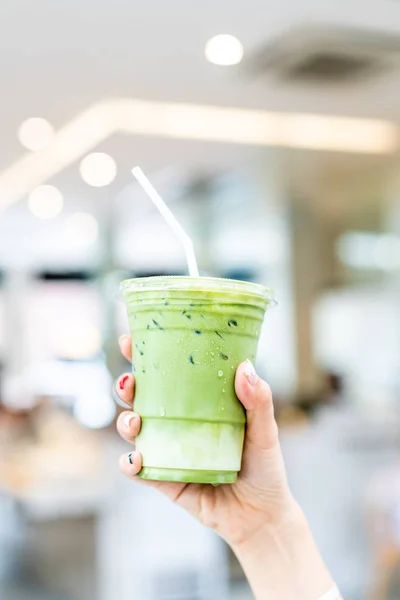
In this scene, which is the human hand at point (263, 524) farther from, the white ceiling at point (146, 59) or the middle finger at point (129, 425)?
the white ceiling at point (146, 59)

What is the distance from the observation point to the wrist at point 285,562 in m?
1.15

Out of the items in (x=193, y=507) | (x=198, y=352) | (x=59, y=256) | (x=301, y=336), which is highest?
(x=59, y=256)

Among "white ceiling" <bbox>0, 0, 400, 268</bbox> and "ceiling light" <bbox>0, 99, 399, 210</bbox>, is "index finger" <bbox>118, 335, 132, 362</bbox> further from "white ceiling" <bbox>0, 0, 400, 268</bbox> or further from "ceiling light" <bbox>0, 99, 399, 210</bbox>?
→ "ceiling light" <bbox>0, 99, 399, 210</bbox>

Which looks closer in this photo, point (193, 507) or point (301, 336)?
point (193, 507)

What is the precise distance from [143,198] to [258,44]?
2912 mm

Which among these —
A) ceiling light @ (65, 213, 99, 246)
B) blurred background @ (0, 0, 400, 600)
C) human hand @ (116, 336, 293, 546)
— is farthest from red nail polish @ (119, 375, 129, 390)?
ceiling light @ (65, 213, 99, 246)

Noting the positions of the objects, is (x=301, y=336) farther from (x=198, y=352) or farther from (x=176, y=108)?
(x=198, y=352)

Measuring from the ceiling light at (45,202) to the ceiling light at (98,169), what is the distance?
0.88ft

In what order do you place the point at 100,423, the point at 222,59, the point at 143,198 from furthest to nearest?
the point at 143,198 < the point at 100,423 < the point at 222,59

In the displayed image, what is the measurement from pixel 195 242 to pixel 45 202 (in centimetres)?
172

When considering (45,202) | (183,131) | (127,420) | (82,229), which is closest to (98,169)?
(183,131)

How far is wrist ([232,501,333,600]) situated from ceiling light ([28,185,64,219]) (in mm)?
4348

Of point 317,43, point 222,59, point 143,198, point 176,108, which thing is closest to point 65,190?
point 143,198

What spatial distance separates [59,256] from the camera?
264 inches
